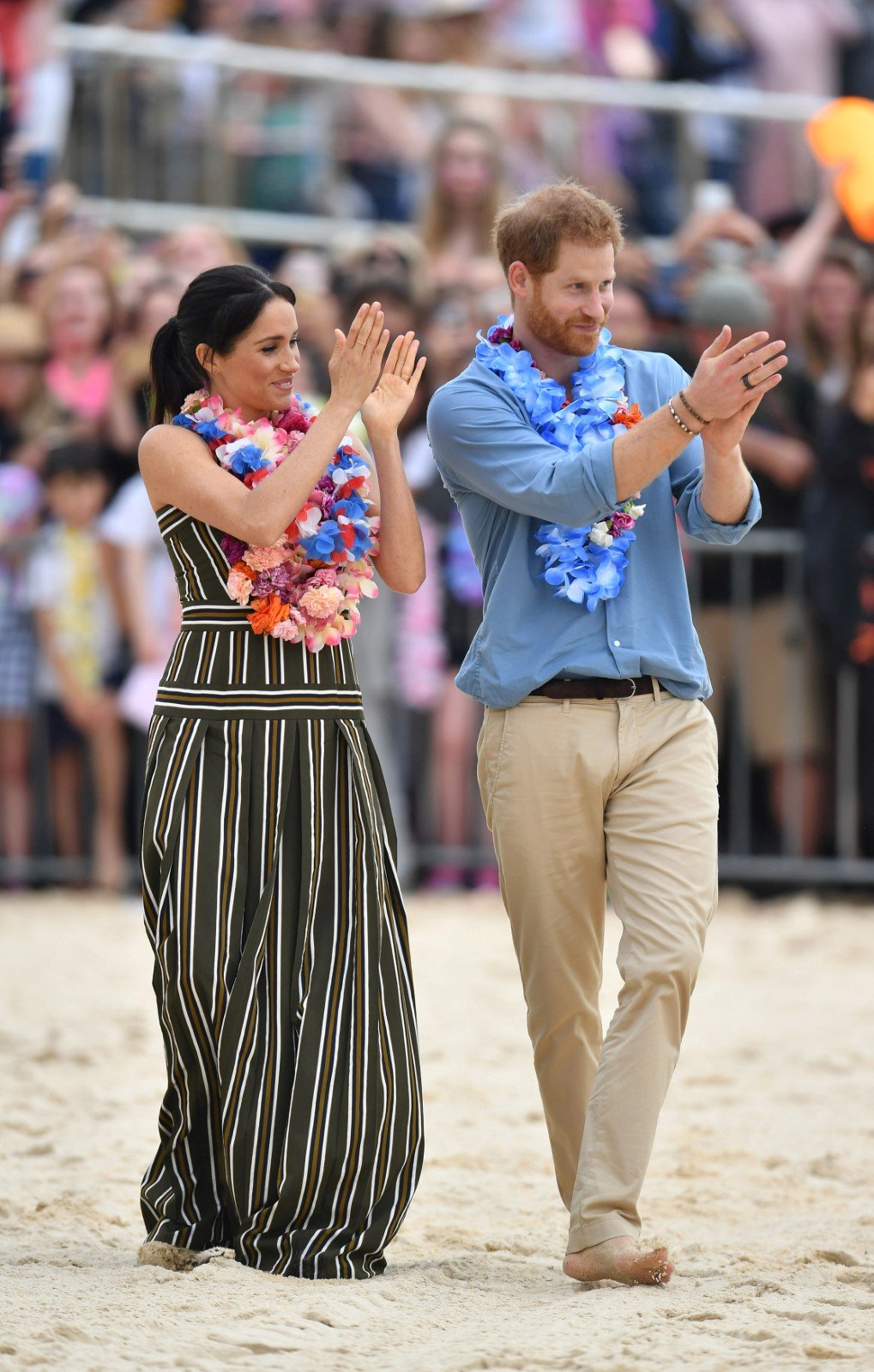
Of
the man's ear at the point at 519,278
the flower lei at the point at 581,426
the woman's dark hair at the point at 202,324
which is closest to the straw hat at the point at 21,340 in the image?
the woman's dark hair at the point at 202,324

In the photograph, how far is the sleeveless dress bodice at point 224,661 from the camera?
4.24 meters

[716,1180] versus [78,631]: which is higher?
[78,631]

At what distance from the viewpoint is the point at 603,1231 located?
3936mm

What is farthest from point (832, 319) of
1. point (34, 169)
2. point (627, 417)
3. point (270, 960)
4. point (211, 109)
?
point (270, 960)

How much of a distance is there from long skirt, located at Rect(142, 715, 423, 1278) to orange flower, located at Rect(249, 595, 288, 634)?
21cm

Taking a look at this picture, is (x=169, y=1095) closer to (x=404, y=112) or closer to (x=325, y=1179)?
(x=325, y=1179)

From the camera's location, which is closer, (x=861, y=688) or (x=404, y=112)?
(x=861, y=688)

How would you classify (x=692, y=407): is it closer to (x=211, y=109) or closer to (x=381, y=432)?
(x=381, y=432)

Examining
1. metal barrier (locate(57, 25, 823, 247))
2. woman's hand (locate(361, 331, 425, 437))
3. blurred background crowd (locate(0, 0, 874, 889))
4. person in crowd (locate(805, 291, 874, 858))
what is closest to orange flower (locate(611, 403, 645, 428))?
woman's hand (locate(361, 331, 425, 437))

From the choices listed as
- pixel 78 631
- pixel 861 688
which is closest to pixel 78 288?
pixel 78 631

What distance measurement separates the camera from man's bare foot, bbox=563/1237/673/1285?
3904mm

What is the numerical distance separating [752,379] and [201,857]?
4.95 ft

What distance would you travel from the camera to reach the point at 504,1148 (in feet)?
18.3

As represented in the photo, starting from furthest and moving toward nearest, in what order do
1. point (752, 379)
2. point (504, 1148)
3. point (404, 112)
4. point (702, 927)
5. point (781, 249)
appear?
point (404, 112), point (781, 249), point (504, 1148), point (702, 927), point (752, 379)
